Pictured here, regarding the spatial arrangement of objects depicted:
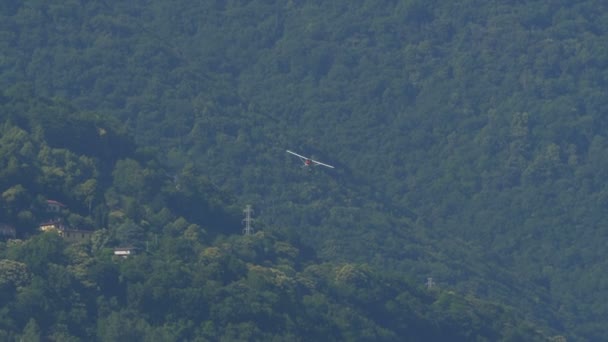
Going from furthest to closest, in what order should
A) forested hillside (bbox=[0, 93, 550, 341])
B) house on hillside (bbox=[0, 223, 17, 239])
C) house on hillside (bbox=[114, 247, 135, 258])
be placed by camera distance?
house on hillside (bbox=[114, 247, 135, 258]) → house on hillside (bbox=[0, 223, 17, 239]) → forested hillside (bbox=[0, 93, 550, 341])

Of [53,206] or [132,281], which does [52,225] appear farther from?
[132,281]

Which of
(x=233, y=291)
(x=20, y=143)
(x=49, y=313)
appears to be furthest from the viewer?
(x=20, y=143)

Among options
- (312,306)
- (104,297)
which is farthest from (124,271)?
(312,306)

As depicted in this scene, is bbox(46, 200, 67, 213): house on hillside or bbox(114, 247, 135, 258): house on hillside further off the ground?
bbox(46, 200, 67, 213): house on hillside

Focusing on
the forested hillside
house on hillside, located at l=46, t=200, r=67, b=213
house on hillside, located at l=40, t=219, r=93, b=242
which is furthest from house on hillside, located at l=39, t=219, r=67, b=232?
house on hillside, located at l=46, t=200, r=67, b=213

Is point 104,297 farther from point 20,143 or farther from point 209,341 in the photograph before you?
point 20,143

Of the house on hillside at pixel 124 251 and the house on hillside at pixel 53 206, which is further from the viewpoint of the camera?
the house on hillside at pixel 53 206

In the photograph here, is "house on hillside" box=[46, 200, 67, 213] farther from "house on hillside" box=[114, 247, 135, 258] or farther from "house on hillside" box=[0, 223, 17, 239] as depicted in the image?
"house on hillside" box=[114, 247, 135, 258]

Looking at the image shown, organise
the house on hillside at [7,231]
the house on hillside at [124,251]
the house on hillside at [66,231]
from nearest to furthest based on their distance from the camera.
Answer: the house on hillside at [7,231]
the house on hillside at [124,251]
the house on hillside at [66,231]

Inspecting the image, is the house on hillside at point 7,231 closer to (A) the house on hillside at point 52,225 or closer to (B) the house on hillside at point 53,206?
(A) the house on hillside at point 52,225

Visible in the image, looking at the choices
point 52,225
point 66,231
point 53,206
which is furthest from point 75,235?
point 53,206

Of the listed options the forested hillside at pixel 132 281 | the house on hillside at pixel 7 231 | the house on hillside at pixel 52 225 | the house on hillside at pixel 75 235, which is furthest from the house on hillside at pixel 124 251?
the house on hillside at pixel 7 231
